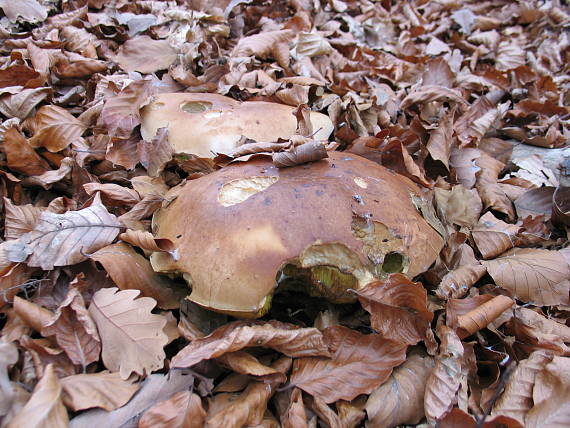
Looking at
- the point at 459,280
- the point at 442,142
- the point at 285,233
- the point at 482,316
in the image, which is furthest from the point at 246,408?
the point at 442,142

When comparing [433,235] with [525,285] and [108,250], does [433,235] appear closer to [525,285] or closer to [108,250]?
[525,285]

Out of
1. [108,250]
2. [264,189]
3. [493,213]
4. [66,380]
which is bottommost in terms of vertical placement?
[493,213]

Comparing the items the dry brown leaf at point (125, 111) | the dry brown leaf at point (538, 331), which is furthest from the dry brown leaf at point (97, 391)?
the dry brown leaf at point (538, 331)

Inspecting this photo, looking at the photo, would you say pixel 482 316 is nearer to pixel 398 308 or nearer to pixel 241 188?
pixel 398 308

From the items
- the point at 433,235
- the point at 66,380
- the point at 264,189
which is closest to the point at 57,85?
the point at 264,189

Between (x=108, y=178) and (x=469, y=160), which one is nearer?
(x=108, y=178)
